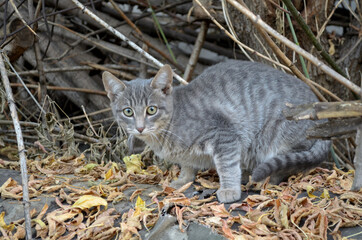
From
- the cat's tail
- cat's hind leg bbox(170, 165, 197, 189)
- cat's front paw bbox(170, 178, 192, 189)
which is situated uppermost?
the cat's tail

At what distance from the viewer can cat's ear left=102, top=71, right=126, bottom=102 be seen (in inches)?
121

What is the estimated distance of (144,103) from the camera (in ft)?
9.86

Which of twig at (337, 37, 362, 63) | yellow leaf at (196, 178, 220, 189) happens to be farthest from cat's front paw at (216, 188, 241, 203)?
twig at (337, 37, 362, 63)

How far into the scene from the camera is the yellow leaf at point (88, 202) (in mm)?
2529

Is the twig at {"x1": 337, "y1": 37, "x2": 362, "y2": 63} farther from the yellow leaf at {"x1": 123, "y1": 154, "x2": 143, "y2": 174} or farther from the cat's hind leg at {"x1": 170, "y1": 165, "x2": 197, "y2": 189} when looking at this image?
the yellow leaf at {"x1": 123, "y1": 154, "x2": 143, "y2": 174}

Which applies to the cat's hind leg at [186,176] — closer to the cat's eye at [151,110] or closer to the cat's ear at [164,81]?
the cat's eye at [151,110]

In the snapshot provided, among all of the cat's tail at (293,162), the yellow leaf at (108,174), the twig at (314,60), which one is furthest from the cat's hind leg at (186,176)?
the twig at (314,60)

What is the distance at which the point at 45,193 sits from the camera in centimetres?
281

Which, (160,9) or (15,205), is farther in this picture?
(160,9)

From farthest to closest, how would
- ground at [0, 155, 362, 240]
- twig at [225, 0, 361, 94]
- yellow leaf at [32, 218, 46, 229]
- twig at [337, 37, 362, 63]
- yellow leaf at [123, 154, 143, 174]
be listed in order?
twig at [337, 37, 362, 63] → yellow leaf at [123, 154, 143, 174] → yellow leaf at [32, 218, 46, 229] → ground at [0, 155, 362, 240] → twig at [225, 0, 361, 94]

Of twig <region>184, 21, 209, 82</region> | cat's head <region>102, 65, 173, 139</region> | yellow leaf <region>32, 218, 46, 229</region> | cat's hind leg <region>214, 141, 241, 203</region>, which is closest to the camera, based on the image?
yellow leaf <region>32, 218, 46, 229</region>

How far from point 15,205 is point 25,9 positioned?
110 inches

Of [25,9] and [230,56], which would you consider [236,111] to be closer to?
[230,56]

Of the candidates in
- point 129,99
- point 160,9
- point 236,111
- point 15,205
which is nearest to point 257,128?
point 236,111
